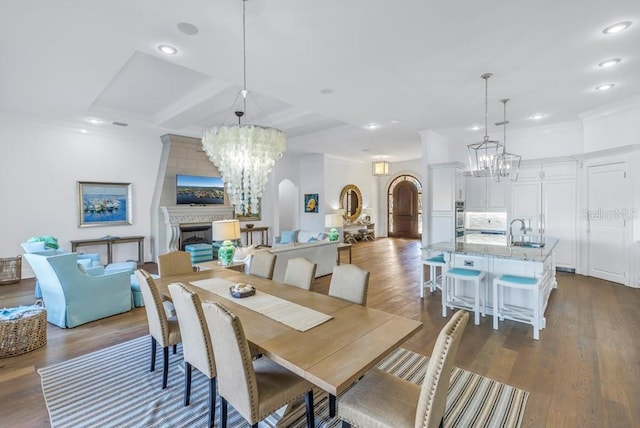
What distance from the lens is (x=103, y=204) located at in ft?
22.2

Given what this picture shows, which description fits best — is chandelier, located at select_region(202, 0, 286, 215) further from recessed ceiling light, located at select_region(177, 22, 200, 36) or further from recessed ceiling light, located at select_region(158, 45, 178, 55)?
recessed ceiling light, located at select_region(158, 45, 178, 55)

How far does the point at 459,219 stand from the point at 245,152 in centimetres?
514

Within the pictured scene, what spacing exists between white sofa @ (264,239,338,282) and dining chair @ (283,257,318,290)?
1.68m

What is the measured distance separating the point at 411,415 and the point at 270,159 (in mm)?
2730

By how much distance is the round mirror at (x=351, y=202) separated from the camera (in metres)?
10.9

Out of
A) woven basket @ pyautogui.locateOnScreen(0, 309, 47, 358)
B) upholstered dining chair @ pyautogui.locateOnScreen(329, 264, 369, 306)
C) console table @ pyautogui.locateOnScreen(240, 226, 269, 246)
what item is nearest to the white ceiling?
upholstered dining chair @ pyautogui.locateOnScreen(329, 264, 369, 306)

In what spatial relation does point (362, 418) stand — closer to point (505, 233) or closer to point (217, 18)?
point (217, 18)

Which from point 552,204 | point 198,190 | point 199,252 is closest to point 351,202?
point 198,190

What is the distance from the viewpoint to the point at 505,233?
6.66 metres

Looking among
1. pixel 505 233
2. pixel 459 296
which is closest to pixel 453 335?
pixel 459 296

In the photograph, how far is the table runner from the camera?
1.99m

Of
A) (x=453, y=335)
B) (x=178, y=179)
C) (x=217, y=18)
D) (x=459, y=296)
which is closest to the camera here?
(x=453, y=335)

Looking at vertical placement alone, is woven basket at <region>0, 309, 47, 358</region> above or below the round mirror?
below

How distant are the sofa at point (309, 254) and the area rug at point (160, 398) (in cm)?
222
